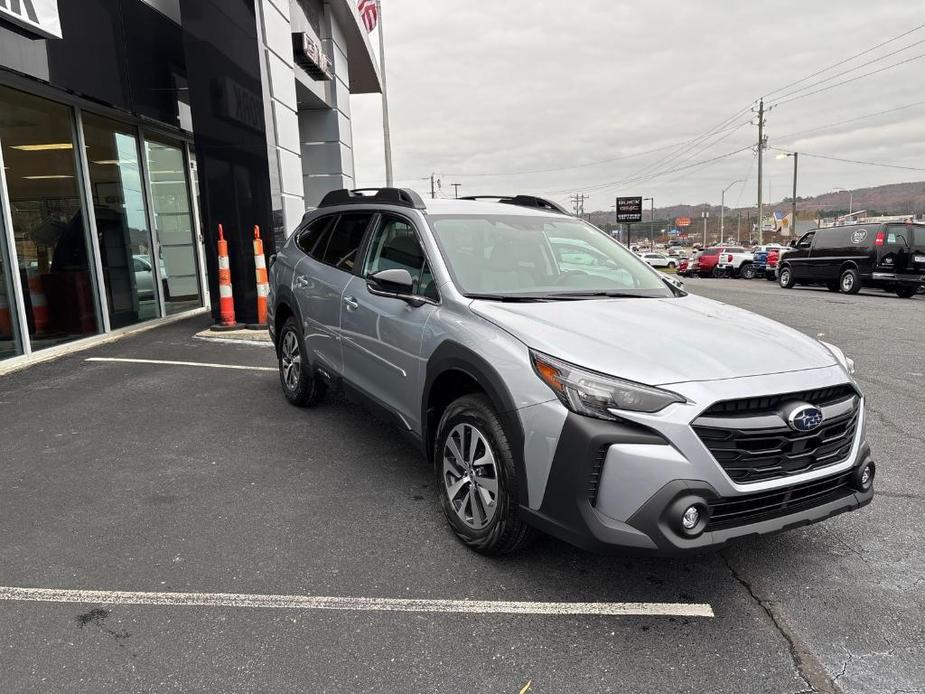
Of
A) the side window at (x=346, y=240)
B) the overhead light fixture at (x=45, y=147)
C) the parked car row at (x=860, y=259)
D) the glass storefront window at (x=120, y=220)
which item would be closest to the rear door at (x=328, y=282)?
the side window at (x=346, y=240)

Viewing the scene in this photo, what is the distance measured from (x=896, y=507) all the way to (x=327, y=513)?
3.27m

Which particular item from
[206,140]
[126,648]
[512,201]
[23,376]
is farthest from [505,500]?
[206,140]

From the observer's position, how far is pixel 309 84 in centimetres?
1295

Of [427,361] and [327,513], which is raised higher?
[427,361]

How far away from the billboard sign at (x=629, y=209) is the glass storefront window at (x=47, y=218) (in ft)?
168

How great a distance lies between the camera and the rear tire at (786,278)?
2156 cm

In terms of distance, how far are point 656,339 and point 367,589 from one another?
5.63 ft

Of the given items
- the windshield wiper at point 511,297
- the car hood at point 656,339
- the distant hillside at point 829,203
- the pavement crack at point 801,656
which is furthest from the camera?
the distant hillside at point 829,203

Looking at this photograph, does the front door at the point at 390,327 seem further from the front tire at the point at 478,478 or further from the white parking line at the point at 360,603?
the white parking line at the point at 360,603

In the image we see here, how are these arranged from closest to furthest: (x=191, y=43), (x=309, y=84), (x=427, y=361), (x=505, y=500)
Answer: (x=505, y=500) → (x=427, y=361) → (x=191, y=43) → (x=309, y=84)

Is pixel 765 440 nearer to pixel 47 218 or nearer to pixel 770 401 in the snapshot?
pixel 770 401

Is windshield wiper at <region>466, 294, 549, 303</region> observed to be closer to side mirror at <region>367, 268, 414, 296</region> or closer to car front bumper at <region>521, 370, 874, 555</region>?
side mirror at <region>367, 268, 414, 296</region>

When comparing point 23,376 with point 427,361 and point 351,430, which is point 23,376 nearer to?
point 351,430

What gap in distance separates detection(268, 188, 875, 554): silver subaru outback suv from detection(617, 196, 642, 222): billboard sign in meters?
54.0
